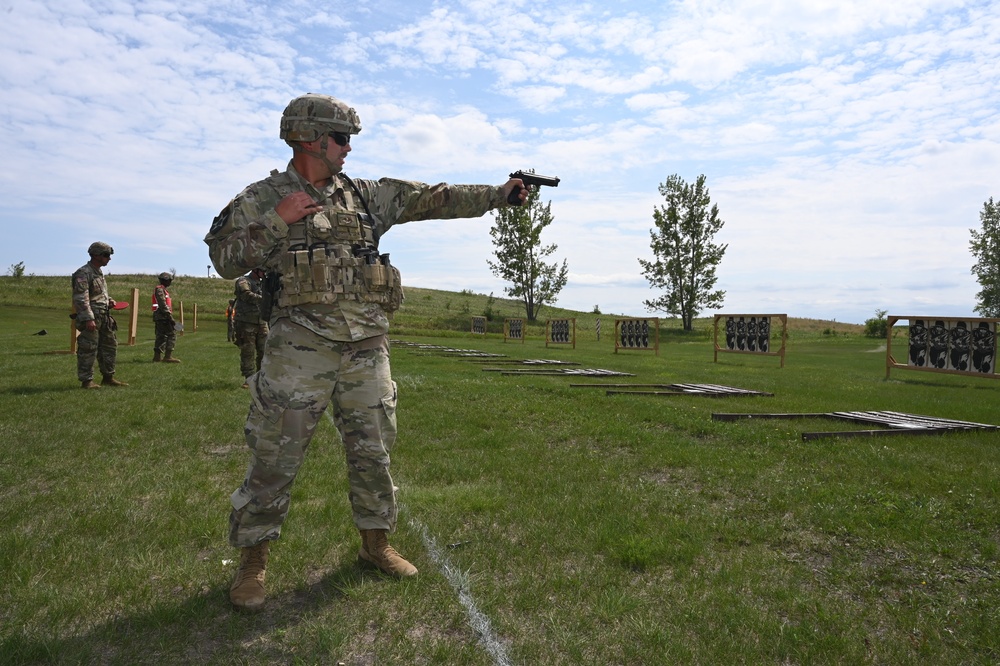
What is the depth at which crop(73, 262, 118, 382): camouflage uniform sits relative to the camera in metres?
10.4

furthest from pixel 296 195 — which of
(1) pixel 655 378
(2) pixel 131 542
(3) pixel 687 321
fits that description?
(3) pixel 687 321

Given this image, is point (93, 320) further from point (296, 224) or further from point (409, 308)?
point (409, 308)

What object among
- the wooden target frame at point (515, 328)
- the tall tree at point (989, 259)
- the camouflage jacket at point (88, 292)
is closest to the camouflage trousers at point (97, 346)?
the camouflage jacket at point (88, 292)

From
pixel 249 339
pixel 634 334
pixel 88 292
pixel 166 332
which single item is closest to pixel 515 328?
pixel 634 334

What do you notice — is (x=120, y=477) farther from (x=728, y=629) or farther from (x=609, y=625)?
(x=728, y=629)

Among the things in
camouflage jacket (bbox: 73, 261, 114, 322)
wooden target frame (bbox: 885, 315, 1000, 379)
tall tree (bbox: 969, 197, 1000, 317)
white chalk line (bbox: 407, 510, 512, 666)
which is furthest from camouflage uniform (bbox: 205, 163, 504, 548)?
tall tree (bbox: 969, 197, 1000, 317)

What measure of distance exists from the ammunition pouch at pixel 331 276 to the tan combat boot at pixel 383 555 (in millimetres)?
1241

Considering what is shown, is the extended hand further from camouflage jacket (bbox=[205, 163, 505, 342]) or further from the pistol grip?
camouflage jacket (bbox=[205, 163, 505, 342])

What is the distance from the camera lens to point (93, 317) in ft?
34.4

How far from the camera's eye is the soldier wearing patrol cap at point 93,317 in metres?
10.4

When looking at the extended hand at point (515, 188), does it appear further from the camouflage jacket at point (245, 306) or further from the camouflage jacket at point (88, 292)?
the camouflage jacket at point (88, 292)

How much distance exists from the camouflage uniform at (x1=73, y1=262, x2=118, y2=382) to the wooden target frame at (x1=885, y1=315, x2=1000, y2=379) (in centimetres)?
1721

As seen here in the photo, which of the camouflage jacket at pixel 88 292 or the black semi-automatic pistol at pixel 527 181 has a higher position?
the black semi-automatic pistol at pixel 527 181

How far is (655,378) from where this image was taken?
14.5 metres
